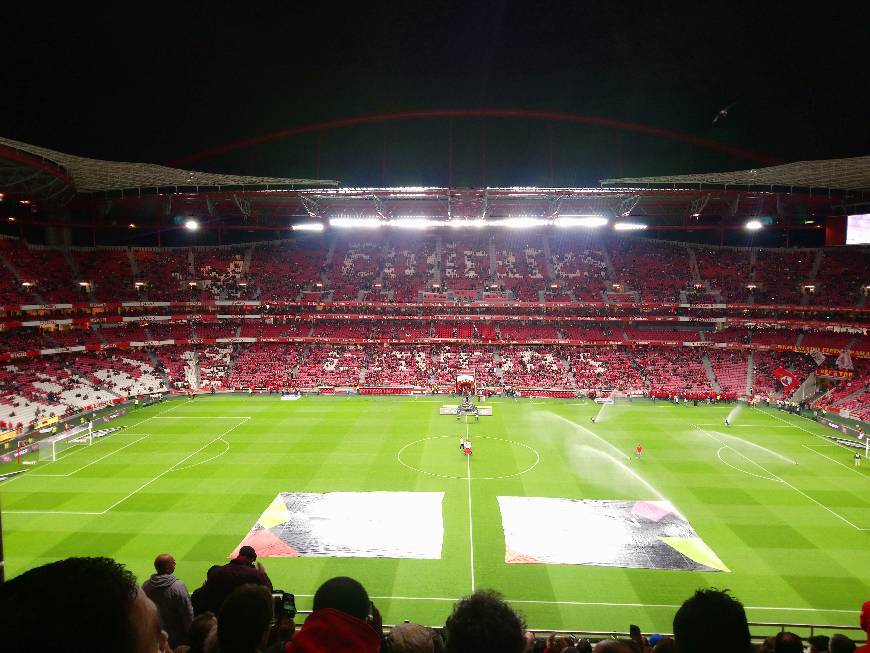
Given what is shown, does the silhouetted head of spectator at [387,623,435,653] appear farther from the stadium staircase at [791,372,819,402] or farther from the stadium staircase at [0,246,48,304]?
the stadium staircase at [0,246,48,304]

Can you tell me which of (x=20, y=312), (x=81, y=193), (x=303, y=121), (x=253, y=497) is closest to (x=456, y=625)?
(x=303, y=121)

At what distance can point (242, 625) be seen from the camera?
3.02 m

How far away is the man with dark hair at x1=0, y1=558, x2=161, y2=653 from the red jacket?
3.08 feet

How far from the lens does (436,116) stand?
32.7 m

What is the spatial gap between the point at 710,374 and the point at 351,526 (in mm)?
45092

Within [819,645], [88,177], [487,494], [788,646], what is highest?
[88,177]

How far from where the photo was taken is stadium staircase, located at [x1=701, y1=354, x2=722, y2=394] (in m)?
51.2

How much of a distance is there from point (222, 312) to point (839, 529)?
59.7 m

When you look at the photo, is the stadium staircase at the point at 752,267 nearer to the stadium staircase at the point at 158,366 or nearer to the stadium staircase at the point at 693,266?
the stadium staircase at the point at 693,266

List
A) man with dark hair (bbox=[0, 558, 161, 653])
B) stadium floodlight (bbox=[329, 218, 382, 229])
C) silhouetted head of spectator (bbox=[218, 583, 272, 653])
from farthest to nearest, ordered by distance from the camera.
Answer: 1. stadium floodlight (bbox=[329, 218, 382, 229])
2. silhouetted head of spectator (bbox=[218, 583, 272, 653])
3. man with dark hair (bbox=[0, 558, 161, 653])

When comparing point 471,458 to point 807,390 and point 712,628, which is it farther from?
point 807,390

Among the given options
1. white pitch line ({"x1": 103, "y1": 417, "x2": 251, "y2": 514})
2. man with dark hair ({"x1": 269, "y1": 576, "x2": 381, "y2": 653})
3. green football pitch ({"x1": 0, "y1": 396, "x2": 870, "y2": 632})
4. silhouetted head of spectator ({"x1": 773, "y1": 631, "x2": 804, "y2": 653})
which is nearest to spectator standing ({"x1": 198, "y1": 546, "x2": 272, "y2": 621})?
man with dark hair ({"x1": 269, "y1": 576, "x2": 381, "y2": 653})

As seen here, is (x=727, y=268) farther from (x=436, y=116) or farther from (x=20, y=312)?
(x=20, y=312)

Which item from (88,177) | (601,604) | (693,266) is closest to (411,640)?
(601,604)
